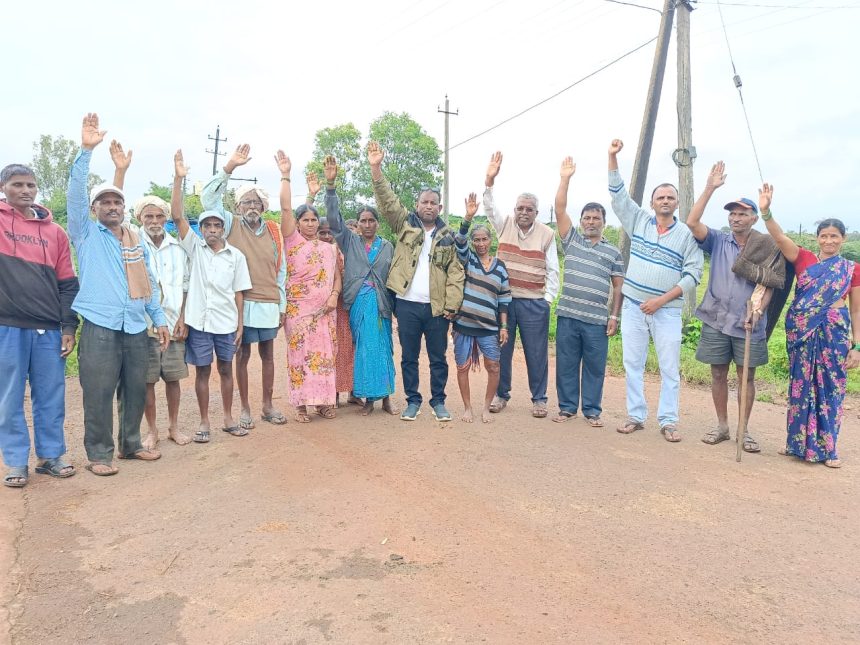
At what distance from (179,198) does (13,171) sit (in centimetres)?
108

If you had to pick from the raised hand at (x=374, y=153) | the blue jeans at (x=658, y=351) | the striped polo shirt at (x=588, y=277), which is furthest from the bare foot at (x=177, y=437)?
the blue jeans at (x=658, y=351)

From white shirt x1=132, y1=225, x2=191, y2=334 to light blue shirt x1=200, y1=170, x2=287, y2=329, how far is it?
41 cm

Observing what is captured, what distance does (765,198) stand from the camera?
459 centimetres

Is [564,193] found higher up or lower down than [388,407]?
higher up

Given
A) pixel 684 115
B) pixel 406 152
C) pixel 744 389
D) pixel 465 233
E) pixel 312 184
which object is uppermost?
pixel 406 152

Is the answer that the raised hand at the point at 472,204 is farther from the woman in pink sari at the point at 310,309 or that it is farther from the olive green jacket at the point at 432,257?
the woman in pink sari at the point at 310,309

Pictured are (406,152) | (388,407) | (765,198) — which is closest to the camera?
(765,198)

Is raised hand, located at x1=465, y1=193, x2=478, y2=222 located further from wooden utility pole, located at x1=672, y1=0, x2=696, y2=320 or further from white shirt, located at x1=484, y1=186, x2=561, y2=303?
wooden utility pole, located at x1=672, y1=0, x2=696, y2=320

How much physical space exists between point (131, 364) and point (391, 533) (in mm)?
Answer: 2345

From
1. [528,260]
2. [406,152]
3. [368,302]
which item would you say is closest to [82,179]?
[368,302]

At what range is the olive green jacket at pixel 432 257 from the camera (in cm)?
529

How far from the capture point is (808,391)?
468 centimetres

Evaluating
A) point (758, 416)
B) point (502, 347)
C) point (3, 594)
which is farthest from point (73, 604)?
point (758, 416)

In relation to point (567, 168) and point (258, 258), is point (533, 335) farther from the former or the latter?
point (258, 258)
